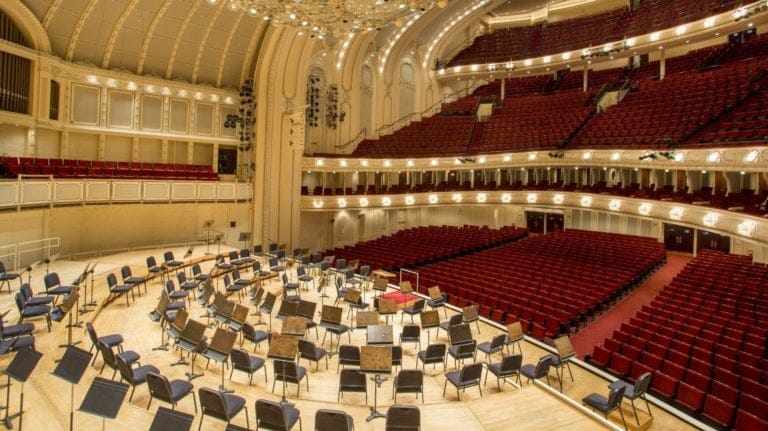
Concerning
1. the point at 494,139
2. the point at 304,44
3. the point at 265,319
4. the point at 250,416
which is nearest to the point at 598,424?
the point at 250,416

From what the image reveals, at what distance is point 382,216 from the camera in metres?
24.2

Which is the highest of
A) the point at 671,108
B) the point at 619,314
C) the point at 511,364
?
the point at 671,108

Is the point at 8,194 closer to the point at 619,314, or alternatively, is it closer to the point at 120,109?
the point at 120,109

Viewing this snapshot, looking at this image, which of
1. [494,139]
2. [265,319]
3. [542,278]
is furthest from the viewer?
[494,139]

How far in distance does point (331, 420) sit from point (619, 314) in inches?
383

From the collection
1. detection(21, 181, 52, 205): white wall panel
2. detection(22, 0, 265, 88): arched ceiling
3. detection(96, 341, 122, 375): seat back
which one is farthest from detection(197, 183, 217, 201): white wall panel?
detection(96, 341, 122, 375): seat back

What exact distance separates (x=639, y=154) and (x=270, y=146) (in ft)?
47.6

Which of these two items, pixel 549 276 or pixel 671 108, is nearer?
pixel 549 276

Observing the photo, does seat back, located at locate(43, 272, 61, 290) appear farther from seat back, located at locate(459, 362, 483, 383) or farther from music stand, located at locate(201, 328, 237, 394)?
seat back, located at locate(459, 362, 483, 383)

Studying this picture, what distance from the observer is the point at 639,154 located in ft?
56.6

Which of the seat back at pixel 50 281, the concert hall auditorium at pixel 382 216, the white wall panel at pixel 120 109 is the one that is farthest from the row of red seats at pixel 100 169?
the seat back at pixel 50 281

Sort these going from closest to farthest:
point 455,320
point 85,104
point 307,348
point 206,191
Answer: point 307,348 < point 455,320 < point 85,104 < point 206,191

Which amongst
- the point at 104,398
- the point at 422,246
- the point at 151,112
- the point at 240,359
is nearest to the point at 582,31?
the point at 422,246

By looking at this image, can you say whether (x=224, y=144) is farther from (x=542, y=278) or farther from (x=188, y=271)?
(x=542, y=278)
